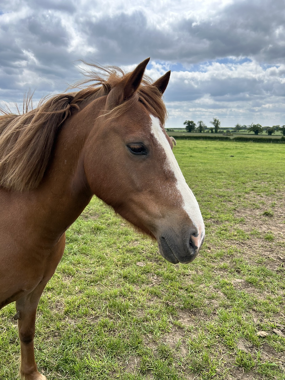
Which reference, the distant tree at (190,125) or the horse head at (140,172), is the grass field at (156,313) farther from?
the distant tree at (190,125)

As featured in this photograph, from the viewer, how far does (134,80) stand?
150 cm

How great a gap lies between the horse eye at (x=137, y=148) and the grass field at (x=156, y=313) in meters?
0.57

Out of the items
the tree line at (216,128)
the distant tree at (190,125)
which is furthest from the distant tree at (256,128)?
the distant tree at (190,125)

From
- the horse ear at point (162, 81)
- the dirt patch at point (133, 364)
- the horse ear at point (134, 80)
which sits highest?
the horse ear at point (162, 81)

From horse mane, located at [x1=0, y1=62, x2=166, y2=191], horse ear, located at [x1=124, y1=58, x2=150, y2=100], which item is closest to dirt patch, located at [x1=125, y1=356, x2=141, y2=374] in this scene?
horse mane, located at [x1=0, y1=62, x2=166, y2=191]

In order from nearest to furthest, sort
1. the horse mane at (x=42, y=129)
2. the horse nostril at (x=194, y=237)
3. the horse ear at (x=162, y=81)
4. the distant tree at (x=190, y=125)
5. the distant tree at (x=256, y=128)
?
1. the horse nostril at (x=194, y=237)
2. the horse mane at (x=42, y=129)
3. the horse ear at (x=162, y=81)
4. the distant tree at (x=190, y=125)
5. the distant tree at (x=256, y=128)

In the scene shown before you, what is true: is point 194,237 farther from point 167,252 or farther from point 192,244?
point 167,252

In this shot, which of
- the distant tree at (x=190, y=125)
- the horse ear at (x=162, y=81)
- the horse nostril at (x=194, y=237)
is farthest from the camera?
the distant tree at (x=190, y=125)

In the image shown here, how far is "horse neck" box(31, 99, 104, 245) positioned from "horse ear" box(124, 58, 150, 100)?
0.64 ft

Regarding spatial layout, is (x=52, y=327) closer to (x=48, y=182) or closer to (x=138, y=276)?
(x=138, y=276)

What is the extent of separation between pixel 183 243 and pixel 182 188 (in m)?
0.34

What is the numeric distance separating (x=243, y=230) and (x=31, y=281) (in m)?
5.38

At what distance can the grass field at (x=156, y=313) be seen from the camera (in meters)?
2.49

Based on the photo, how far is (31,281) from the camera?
5.76 feet
